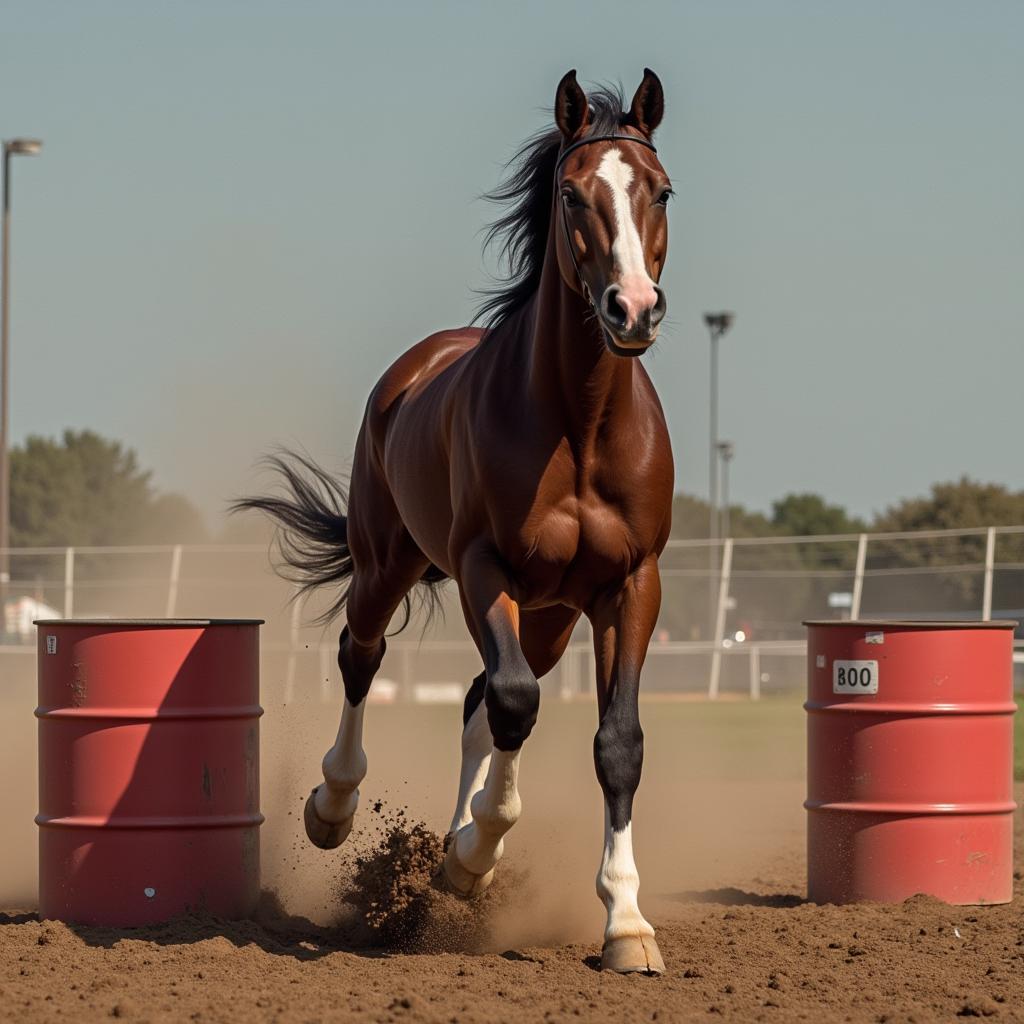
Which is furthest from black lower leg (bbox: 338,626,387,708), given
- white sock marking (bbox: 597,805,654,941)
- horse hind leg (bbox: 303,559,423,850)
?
white sock marking (bbox: 597,805,654,941)

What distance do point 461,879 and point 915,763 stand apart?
201cm

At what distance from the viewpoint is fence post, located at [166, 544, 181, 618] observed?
21500mm

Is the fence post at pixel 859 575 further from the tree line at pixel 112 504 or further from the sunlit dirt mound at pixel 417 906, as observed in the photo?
the tree line at pixel 112 504

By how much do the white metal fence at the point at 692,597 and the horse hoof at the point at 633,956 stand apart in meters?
14.7

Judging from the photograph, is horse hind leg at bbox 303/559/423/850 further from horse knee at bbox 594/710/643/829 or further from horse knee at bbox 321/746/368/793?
horse knee at bbox 594/710/643/829

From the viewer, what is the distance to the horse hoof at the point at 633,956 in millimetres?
4910

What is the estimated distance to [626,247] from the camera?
4.62 metres

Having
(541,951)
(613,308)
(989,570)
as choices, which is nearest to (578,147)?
(613,308)

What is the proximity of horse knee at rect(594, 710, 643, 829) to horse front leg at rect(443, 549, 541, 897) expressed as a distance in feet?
0.78

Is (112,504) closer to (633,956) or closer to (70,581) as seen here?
(70,581)

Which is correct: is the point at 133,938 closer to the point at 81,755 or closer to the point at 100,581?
the point at 81,755

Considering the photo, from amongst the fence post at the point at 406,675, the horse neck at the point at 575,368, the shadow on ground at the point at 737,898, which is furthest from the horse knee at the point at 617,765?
the fence post at the point at 406,675

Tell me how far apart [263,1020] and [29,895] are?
3044mm

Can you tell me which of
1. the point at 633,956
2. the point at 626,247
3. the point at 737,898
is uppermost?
the point at 626,247
